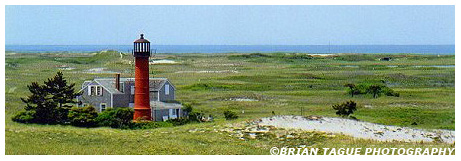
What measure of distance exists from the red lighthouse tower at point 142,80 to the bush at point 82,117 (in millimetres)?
1769

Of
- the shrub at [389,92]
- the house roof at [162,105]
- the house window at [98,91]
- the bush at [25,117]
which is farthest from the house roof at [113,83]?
the shrub at [389,92]

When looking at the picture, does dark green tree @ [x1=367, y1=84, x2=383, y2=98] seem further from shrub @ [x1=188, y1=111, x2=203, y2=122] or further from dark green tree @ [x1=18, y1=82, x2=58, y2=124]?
dark green tree @ [x1=18, y1=82, x2=58, y2=124]

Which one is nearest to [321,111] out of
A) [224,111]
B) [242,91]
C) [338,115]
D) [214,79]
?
[338,115]

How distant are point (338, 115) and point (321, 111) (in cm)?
167

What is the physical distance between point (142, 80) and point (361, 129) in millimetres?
7594

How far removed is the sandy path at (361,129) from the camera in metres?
22.0

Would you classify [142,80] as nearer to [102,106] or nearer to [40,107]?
[102,106]

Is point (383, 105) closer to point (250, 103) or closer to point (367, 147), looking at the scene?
point (250, 103)

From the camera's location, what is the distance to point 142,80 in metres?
24.6

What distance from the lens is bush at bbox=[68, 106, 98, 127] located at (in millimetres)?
23469

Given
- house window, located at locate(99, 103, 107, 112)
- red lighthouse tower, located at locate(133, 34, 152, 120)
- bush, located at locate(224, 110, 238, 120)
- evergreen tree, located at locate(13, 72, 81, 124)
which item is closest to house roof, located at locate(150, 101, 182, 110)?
red lighthouse tower, located at locate(133, 34, 152, 120)

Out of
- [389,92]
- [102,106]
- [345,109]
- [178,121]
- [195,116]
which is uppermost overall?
[389,92]

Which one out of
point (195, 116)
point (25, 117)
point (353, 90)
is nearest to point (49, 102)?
point (25, 117)

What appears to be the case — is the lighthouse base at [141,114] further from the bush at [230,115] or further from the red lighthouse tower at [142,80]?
the bush at [230,115]
